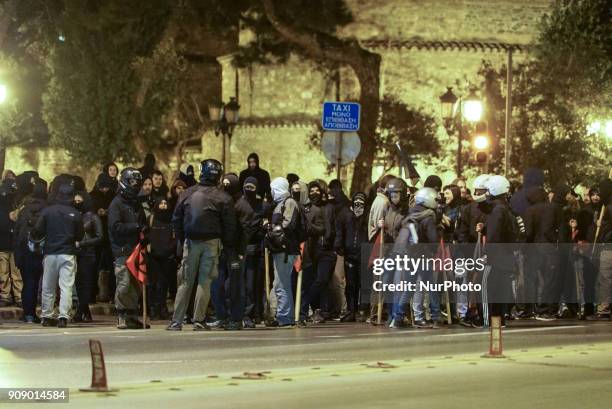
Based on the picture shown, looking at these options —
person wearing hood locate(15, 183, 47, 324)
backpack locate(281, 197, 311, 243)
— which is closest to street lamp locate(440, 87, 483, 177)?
backpack locate(281, 197, 311, 243)

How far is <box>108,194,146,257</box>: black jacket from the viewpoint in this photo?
66.1 ft

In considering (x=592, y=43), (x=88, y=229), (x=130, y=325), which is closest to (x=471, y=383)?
(x=130, y=325)

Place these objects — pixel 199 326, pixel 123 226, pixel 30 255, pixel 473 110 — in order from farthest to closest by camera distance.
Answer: pixel 473 110 < pixel 30 255 < pixel 123 226 < pixel 199 326

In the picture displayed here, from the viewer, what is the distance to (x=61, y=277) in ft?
67.9

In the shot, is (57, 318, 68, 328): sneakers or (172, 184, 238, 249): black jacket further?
(57, 318, 68, 328): sneakers

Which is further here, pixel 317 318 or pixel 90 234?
pixel 317 318

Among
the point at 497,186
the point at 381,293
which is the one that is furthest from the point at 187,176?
the point at 497,186

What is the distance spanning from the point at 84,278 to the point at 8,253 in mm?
1852

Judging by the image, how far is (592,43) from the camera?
42.0 meters

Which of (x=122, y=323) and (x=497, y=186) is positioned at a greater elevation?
(x=497, y=186)

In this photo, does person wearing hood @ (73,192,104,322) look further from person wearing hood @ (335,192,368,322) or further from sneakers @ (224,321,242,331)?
person wearing hood @ (335,192,368,322)

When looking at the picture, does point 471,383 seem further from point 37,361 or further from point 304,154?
point 304,154

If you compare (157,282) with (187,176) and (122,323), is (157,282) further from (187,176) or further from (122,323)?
(187,176)

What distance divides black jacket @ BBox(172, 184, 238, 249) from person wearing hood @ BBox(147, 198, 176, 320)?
2611mm
